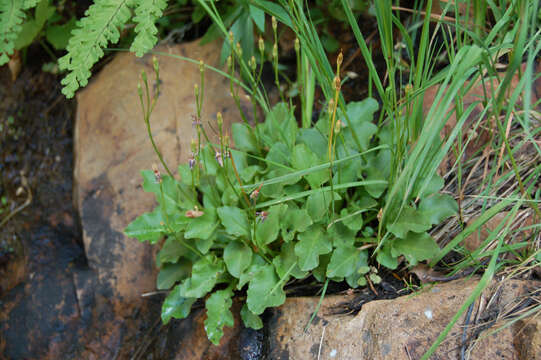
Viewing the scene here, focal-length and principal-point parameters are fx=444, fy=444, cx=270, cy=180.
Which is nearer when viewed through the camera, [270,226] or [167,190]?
[270,226]

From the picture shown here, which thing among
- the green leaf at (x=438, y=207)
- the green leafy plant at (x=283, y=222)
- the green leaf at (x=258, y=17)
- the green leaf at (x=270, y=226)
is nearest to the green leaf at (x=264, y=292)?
the green leafy plant at (x=283, y=222)

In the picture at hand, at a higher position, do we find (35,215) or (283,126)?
(283,126)

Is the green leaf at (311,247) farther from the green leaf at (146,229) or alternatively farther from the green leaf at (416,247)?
the green leaf at (146,229)

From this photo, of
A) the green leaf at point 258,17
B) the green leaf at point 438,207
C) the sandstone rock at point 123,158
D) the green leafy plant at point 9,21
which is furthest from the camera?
the sandstone rock at point 123,158

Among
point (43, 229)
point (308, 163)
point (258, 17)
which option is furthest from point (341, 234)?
point (43, 229)

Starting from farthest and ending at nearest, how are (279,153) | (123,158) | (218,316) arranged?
(123,158) < (279,153) < (218,316)

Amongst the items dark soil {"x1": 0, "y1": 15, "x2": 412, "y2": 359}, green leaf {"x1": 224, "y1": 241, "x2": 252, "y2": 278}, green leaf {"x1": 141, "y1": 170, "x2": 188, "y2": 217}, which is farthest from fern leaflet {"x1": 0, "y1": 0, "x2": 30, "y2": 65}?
green leaf {"x1": 224, "y1": 241, "x2": 252, "y2": 278}

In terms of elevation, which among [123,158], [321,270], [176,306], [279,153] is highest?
[279,153]

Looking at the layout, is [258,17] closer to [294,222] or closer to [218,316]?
[294,222]

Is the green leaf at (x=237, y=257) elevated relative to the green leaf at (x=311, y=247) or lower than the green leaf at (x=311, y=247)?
lower
